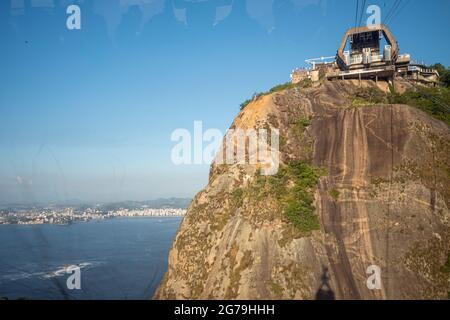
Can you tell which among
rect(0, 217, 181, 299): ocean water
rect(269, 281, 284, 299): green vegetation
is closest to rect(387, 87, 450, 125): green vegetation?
rect(269, 281, 284, 299): green vegetation

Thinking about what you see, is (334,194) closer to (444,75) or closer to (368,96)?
(368,96)

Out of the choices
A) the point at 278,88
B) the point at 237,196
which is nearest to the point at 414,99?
the point at 278,88

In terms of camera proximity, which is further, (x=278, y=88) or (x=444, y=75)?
(x=444, y=75)

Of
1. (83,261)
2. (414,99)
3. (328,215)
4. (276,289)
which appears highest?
(414,99)

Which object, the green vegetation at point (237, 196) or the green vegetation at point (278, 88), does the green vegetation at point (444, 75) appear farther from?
the green vegetation at point (237, 196)

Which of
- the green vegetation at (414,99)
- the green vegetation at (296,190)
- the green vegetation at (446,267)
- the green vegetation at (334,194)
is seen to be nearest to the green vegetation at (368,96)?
the green vegetation at (414,99)
